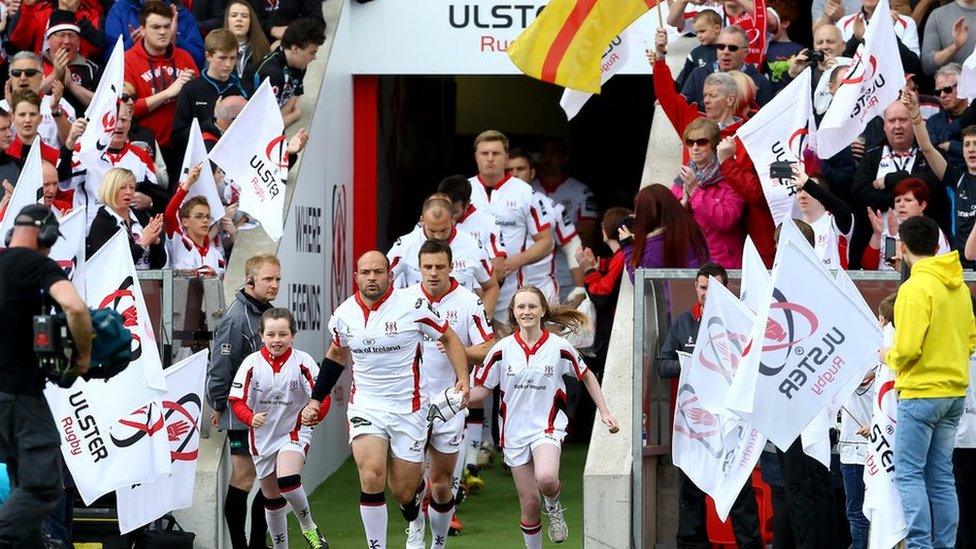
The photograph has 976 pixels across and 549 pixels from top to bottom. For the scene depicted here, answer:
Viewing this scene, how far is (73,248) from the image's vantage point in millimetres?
12305

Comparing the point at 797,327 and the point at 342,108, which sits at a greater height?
the point at 342,108

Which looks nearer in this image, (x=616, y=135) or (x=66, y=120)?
(x=66, y=120)

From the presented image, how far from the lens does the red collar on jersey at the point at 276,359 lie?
13023 millimetres

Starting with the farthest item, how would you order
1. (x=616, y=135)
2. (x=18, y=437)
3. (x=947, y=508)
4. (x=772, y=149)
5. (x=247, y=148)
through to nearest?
(x=616, y=135), (x=247, y=148), (x=772, y=149), (x=947, y=508), (x=18, y=437)

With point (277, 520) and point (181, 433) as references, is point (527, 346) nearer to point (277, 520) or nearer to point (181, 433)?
point (277, 520)

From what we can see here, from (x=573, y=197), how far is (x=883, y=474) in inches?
274

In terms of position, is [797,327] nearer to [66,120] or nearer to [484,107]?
[66,120]

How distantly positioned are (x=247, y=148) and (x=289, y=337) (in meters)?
2.11

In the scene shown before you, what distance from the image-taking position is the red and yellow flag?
592 inches

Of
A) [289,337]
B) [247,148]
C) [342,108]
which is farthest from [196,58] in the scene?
[289,337]

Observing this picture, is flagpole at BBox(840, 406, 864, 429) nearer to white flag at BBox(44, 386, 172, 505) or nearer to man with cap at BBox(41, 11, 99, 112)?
white flag at BBox(44, 386, 172, 505)

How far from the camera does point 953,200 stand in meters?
13.6

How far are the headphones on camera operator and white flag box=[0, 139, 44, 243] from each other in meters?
1.83

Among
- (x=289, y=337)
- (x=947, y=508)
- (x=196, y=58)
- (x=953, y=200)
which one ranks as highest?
(x=196, y=58)
